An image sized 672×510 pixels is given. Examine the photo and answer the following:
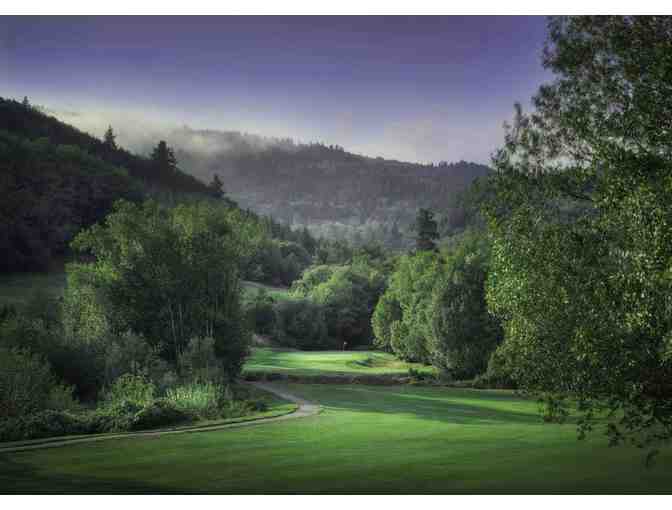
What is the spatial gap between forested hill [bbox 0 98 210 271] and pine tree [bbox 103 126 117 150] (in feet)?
0.31

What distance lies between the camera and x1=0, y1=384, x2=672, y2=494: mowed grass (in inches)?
379

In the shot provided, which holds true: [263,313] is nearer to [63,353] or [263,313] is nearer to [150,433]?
[63,353]

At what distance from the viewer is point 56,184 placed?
29781 mm

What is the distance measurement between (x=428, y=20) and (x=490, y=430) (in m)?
9.12

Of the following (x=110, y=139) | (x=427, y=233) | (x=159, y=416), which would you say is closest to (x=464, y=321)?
(x=110, y=139)

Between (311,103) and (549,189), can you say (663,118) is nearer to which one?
(549,189)

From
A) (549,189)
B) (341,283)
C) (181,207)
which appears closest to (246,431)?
(549,189)

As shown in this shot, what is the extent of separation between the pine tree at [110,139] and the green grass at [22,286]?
7531 mm

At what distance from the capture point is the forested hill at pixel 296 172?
1655 centimetres

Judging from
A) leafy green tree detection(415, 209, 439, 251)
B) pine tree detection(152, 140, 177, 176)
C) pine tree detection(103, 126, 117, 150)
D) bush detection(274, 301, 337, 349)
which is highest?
leafy green tree detection(415, 209, 439, 251)

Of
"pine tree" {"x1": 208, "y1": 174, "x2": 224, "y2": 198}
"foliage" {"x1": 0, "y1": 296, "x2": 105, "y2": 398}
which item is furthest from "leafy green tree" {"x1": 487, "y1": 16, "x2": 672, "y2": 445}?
"foliage" {"x1": 0, "y1": 296, "x2": 105, "y2": 398}

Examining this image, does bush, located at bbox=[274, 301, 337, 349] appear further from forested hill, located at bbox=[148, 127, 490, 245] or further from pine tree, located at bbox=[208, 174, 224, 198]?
pine tree, located at bbox=[208, 174, 224, 198]

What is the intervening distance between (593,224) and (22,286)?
20624mm
